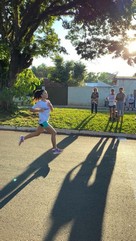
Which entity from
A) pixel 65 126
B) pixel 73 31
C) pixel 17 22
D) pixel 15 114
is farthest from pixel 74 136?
pixel 73 31

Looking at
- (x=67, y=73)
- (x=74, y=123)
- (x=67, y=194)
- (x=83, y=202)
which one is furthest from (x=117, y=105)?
(x=67, y=73)

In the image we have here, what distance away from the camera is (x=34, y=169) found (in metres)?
7.16

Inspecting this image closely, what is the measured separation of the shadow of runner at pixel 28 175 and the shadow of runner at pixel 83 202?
0.60 metres

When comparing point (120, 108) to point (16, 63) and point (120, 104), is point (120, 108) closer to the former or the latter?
point (120, 104)

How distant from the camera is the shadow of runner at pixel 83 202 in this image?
4.33m

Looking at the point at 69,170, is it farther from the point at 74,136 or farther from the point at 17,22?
the point at 17,22

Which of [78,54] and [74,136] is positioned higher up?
[78,54]

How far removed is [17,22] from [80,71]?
1494 inches

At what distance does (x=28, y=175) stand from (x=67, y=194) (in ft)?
3.99

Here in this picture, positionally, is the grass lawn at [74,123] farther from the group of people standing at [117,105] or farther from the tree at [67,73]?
the tree at [67,73]

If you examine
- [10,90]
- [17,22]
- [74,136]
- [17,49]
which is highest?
[17,22]

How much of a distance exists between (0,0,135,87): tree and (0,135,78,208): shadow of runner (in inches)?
331

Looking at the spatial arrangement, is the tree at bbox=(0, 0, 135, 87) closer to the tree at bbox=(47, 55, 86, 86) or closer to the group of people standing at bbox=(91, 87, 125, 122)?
the group of people standing at bbox=(91, 87, 125, 122)

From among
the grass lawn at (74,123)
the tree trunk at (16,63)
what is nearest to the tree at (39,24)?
the tree trunk at (16,63)
